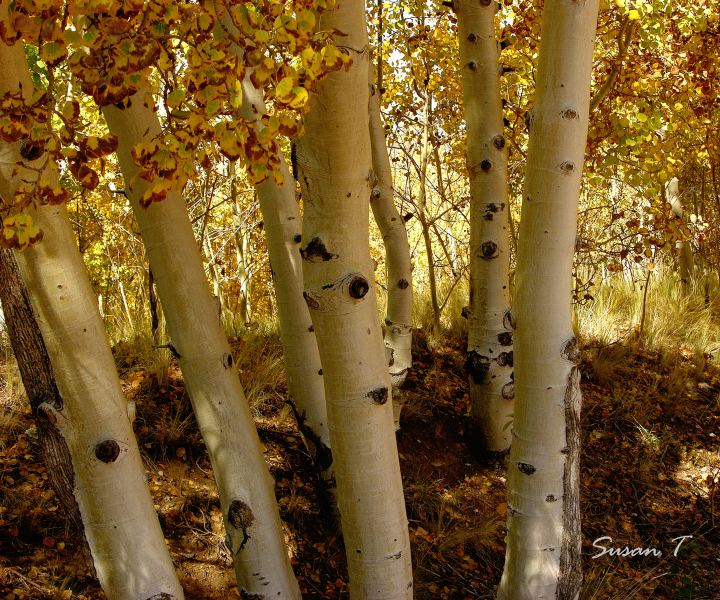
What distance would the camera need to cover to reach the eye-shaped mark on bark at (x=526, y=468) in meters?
2.22

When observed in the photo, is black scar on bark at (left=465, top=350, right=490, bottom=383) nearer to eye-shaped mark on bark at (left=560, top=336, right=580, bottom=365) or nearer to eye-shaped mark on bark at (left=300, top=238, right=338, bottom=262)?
eye-shaped mark on bark at (left=560, top=336, right=580, bottom=365)

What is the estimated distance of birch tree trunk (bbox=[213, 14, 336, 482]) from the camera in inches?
100

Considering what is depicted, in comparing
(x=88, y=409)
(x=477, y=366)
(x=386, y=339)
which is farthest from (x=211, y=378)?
(x=477, y=366)

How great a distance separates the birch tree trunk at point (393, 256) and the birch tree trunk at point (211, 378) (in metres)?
1.41

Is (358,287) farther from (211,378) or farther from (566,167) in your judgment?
(566,167)

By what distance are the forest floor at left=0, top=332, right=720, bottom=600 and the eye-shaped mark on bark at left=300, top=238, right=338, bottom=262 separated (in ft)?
5.63

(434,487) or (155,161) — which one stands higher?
(155,161)

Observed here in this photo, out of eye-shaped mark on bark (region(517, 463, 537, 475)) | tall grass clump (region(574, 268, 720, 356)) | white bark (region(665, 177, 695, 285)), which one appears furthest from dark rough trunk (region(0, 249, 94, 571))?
white bark (region(665, 177, 695, 285))

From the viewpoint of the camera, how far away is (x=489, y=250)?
3.54 meters

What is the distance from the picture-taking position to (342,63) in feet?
4.79

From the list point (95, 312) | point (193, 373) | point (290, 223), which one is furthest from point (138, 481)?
point (290, 223)

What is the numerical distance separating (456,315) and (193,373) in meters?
3.62

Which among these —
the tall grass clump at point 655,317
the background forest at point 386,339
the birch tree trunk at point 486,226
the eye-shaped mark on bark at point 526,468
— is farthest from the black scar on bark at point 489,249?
the tall grass clump at point 655,317

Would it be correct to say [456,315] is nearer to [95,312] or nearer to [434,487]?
[434,487]
